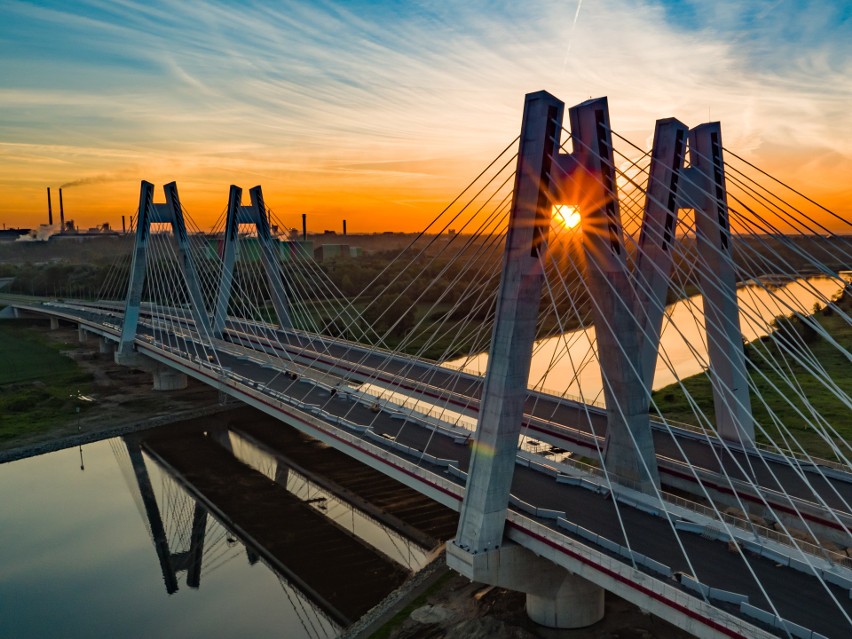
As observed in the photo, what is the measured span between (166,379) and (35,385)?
12.0 metres

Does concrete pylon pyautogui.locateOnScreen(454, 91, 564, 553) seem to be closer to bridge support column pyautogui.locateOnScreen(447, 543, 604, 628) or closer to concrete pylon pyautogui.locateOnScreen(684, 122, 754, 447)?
bridge support column pyautogui.locateOnScreen(447, 543, 604, 628)

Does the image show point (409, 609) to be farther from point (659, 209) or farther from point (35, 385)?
point (35, 385)

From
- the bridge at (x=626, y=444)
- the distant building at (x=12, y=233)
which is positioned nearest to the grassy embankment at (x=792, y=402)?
the bridge at (x=626, y=444)

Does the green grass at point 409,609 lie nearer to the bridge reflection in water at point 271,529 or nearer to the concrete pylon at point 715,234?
the bridge reflection in water at point 271,529

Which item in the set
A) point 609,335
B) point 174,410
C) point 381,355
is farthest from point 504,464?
point 174,410

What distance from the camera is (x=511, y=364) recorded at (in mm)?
18484

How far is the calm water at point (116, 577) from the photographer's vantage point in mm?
21984

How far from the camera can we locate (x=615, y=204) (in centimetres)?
1983

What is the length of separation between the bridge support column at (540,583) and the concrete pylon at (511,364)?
1.4 inches

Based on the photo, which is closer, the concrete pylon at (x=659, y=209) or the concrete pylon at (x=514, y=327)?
the concrete pylon at (x=514, y=327)

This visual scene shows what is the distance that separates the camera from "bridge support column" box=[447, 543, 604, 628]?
732 inches

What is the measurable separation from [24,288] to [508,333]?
5168 inches

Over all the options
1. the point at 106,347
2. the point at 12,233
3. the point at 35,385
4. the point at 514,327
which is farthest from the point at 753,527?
the point at 12,233

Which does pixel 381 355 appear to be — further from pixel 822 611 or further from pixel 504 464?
pixel 822 611
